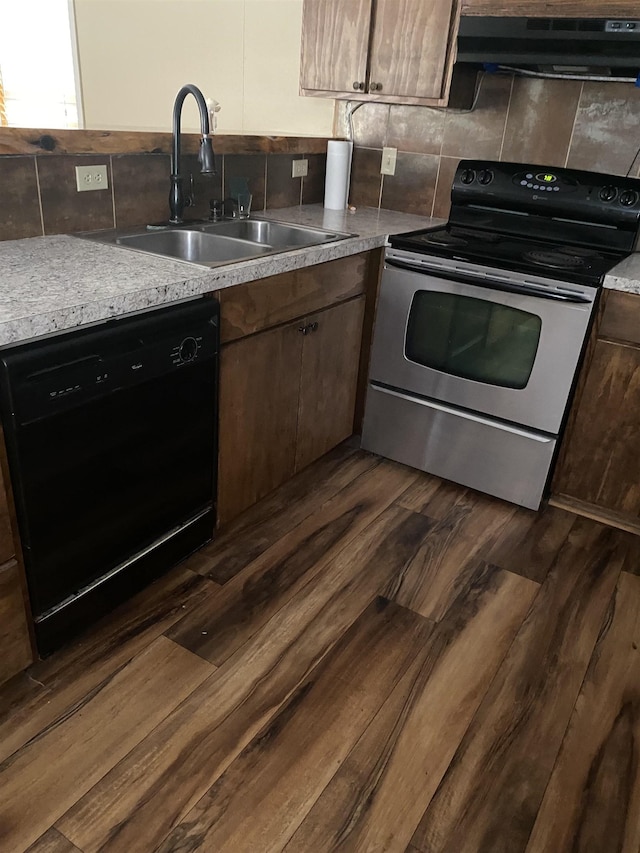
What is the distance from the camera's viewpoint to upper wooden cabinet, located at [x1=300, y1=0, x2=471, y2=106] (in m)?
2.38

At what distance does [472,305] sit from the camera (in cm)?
233

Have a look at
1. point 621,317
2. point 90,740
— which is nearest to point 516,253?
point 621,317

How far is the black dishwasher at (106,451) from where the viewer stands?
4.42ft

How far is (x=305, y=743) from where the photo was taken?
1485mm

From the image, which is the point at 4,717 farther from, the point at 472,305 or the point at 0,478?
the point at 472,305

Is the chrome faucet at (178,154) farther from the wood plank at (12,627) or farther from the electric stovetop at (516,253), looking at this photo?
the wood plank at (12,627)

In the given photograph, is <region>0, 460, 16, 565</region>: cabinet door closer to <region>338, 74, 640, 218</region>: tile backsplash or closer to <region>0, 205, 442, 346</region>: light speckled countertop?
<region>0, 205, 442, 346</region>: light speckled countertop

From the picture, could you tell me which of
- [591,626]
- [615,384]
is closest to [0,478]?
[591,626]

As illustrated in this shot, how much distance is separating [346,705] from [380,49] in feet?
7.71

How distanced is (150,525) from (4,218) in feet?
3.19

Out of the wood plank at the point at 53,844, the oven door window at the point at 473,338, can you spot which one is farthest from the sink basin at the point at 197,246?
the wood plank at the point at 53,844

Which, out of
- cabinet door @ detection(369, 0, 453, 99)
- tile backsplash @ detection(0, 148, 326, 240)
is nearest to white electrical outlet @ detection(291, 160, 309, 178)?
tile backsplash @ detection(0, 148, 326, 240)

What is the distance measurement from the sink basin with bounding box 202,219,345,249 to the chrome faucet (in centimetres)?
17

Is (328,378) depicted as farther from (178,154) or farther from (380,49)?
(380,49)
